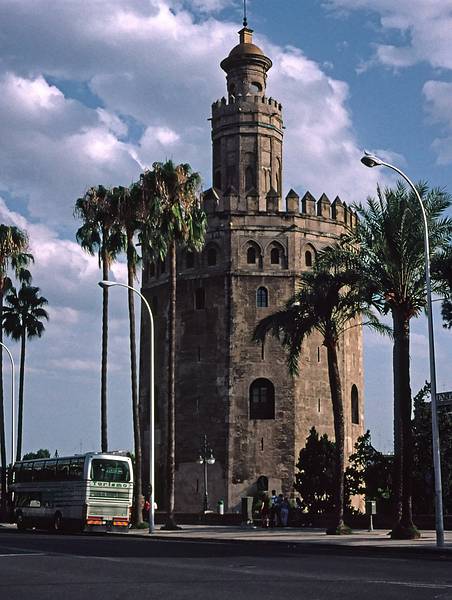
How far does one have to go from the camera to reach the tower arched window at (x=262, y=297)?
56.2 metres

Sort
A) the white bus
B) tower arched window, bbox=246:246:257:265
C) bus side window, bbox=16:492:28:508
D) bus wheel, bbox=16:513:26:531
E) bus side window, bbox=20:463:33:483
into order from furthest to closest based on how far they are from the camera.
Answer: tower arched window, bbox=246:246:257:265 → bus side window, bbox=20:463:33:483 → bus side window, bbox=16:492:28:508 → bus wheel, bbox=16:513:26:531 → the white bus

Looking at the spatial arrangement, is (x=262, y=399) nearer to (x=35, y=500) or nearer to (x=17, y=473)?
(x=17, y=473)

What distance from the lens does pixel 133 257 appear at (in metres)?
41.3

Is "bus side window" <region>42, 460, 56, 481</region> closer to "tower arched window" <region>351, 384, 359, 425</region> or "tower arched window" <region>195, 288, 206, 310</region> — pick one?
"tower arched window" <region>195, 288, 206, 310</region>

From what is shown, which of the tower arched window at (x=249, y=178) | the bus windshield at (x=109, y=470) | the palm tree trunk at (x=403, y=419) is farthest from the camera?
the tower arched window at (x=249, y=178)

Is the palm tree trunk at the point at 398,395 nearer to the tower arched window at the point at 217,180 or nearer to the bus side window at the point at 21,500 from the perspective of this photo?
the bus side window at the point at 21,500

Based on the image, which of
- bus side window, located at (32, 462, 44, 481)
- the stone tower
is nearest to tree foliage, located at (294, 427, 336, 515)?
the stone tower

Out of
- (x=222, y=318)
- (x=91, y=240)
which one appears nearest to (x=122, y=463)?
(x=91, y=240)

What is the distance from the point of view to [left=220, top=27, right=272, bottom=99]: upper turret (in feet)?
200

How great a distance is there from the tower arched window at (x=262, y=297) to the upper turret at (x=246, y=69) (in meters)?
12.7

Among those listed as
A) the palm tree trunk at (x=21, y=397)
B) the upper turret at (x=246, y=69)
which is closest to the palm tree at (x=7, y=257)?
the palm tree trunk at (x=21, y=397)

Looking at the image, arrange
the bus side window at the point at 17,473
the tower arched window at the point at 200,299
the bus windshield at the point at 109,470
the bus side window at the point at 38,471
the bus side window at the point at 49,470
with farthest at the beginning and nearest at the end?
the tower arched window at the point at 200,299 → the bus side window at the point at 17,473 → the bus side window at the point at 38,471 → the bus side window at the point at 49,470 → the bus windshield at the point at 109,470

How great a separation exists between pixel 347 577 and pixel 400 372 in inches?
605

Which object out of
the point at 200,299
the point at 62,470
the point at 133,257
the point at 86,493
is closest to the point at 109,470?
the point at 86,493
